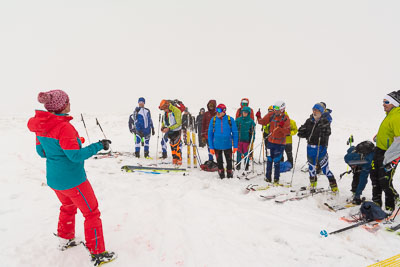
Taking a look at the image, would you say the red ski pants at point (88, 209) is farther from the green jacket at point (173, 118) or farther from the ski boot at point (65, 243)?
the green jacket at point (173, 118)

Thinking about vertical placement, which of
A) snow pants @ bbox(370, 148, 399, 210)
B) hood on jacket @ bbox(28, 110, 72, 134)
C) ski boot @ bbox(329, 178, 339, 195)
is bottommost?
ski boot @ bbox(329, 178, 339, 195)

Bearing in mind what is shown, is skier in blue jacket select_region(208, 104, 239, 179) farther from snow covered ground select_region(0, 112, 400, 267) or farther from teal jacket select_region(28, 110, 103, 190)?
teal jacket select_region(28, 110, 103, 190)

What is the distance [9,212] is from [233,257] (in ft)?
14.3

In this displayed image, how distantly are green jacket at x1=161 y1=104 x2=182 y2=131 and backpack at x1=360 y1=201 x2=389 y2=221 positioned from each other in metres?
5.83

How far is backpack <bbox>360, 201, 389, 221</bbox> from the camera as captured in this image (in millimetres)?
4066

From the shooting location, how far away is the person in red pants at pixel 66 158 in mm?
2727

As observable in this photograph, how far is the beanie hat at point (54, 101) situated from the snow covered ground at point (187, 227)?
2.15 m

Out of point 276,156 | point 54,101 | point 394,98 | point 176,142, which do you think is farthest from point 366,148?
point 54,101

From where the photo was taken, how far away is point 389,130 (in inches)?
174

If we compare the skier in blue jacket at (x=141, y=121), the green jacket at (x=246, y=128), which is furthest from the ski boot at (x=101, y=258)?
the skier in blue jacket at (x=141, y=121)

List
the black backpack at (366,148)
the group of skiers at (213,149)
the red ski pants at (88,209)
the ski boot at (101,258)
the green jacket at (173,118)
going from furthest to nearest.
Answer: the green jacket at (173,118) < the black backpack at (366,148) < the ski boot at (101,258) < the red ski pants at (88,209) < the group of skiers at (213,149)

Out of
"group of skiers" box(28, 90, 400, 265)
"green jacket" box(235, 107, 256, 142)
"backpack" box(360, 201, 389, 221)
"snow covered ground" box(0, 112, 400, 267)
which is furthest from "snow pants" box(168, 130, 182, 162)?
"backpack" box(360, 201, 389, 221)

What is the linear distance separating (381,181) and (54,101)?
5.95 m

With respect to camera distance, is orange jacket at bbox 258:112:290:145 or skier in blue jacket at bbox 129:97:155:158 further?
skier in blue jacket at bbox 129:97:155:158
